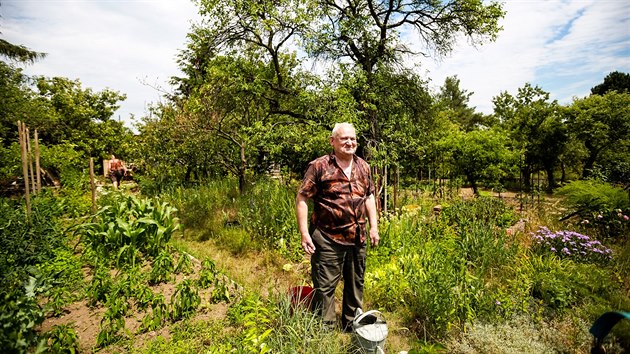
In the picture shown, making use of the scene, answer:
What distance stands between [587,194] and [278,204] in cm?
557

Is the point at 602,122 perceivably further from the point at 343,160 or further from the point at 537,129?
the point at 343,160

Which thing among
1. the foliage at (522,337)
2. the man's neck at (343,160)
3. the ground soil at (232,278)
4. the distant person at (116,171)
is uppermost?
the distant person at (116,171)

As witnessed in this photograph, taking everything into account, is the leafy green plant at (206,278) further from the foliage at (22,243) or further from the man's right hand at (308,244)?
the foliage at (22,243)

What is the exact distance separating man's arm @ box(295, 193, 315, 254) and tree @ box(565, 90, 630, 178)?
1842 centimetres

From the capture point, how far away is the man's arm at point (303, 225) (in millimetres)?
2605

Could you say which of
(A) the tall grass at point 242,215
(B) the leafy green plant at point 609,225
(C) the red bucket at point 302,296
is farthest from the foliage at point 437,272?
(B) the leafy green plant at point 609,225

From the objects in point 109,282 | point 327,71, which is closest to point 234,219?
point 109,282

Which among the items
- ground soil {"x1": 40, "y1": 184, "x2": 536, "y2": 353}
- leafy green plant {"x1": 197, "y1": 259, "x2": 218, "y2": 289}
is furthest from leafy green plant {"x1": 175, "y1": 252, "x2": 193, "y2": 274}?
leafy green plant {"x1": 197, "y1": 259, "x2": 218, "y2": 289}

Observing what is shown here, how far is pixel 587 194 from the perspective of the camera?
5188 mm

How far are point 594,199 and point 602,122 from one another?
1451 cm

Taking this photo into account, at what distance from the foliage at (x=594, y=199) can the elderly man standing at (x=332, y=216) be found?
16.4ft

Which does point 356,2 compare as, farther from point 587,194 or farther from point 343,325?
point 343,325

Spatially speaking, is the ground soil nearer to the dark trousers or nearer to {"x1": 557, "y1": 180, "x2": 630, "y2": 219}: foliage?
the dark trousers

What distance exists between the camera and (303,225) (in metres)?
2.67
